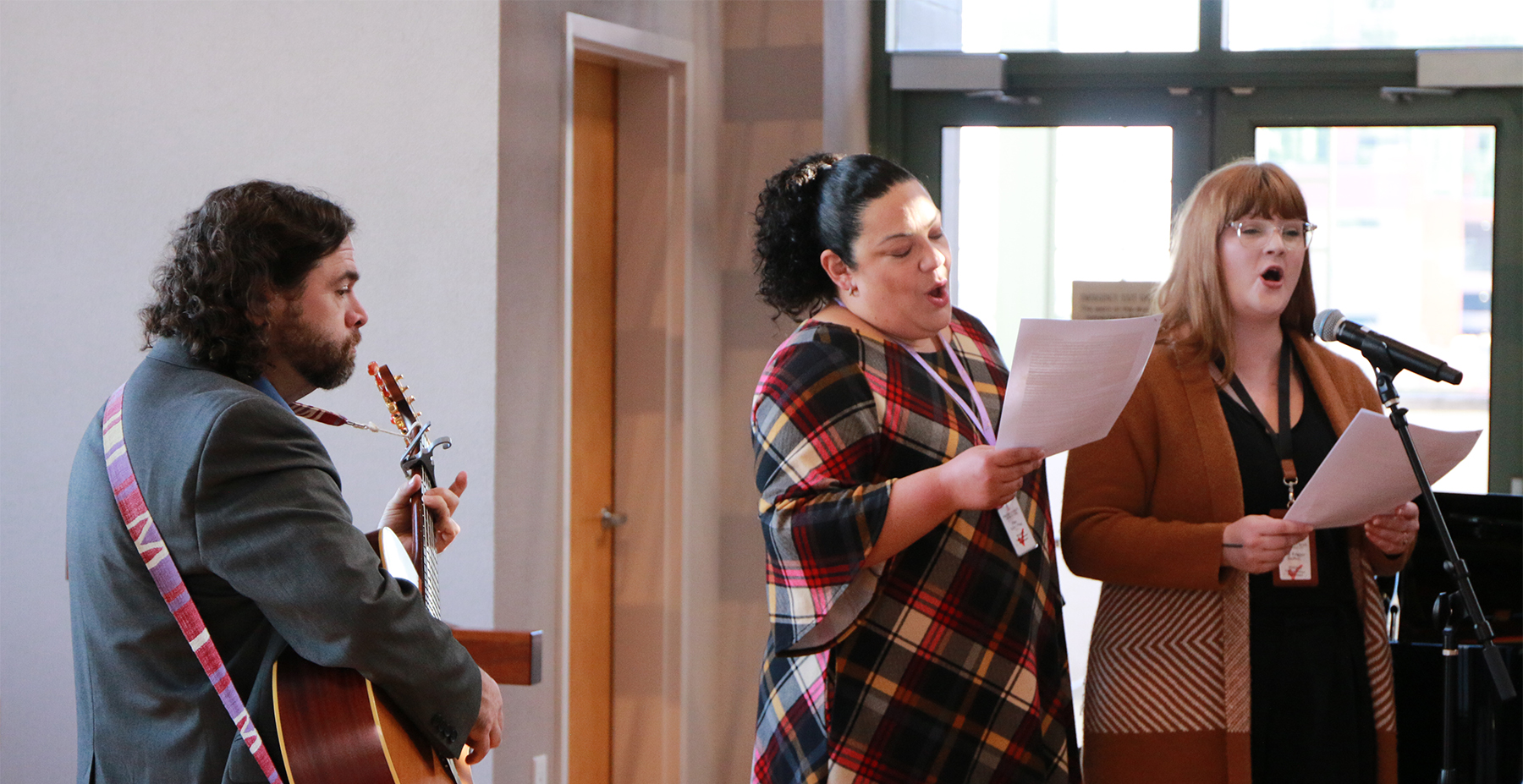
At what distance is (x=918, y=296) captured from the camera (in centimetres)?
201

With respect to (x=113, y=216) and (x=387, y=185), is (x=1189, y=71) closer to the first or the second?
(x=387, y=185)

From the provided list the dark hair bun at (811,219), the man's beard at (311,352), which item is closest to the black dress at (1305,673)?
the dark hair bun at (811,219)

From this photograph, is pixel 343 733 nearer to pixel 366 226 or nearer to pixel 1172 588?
pixel 1172 588

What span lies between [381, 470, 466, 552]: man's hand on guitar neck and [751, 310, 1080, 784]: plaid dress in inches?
19.0

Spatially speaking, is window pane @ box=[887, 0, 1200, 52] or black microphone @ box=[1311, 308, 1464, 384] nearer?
black microphone @ box=[1311, 308, 1464, 384]

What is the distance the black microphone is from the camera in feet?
6.18

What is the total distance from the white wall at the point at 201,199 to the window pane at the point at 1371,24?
2.16 m

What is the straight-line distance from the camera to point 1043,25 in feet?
12.7

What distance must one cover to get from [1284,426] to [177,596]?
5.60 feet

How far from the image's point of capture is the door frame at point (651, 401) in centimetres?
351

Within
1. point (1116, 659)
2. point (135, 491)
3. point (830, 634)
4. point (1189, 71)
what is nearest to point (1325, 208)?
point (1189, 71)

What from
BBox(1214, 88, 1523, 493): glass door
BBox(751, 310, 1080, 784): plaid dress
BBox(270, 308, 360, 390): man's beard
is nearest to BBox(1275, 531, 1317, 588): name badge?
BBox(751, 310, 1080, 784): plaid dress

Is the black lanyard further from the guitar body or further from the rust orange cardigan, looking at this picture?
the guitar body

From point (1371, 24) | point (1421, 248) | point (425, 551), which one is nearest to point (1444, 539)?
point (425, 551)
